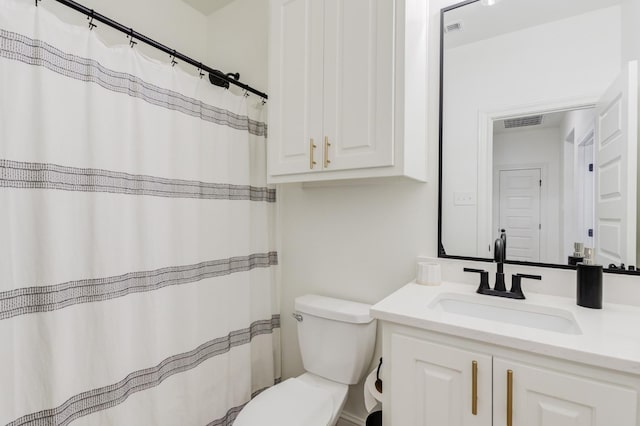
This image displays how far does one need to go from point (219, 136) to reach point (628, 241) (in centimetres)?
173

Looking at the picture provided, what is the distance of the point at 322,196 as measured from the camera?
1.75 m

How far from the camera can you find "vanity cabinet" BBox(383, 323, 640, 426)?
0.71 meters

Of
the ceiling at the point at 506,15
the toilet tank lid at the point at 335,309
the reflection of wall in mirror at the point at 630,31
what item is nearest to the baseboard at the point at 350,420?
the toilet tank lid at the point at 335,309

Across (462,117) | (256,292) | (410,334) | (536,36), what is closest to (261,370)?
(256,292)

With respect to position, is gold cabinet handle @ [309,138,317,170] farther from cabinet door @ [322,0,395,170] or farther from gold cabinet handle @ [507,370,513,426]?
gold cabinet handle @ [507,370,513,426]

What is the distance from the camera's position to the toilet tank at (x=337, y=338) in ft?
4.70

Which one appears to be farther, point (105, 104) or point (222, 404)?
point (222, 404)

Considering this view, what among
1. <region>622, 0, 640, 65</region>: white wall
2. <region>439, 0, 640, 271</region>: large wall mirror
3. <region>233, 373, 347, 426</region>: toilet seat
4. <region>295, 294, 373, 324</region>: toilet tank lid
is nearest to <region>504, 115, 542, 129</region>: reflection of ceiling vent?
<region>439, 0, 640, 271</region>: large wall mirror

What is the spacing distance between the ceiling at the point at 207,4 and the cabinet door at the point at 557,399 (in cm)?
253

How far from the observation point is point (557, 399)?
0.75 metres

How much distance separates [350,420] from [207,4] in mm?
2782

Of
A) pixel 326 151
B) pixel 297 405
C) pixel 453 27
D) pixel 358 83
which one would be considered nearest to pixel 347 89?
pixel 358 83

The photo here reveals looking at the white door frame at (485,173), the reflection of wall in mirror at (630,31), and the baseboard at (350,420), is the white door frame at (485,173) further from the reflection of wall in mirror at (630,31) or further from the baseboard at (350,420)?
the baseboard at (350,420)

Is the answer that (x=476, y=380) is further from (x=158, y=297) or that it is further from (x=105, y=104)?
(x=105, y=104)
